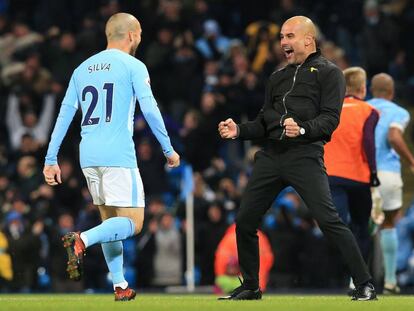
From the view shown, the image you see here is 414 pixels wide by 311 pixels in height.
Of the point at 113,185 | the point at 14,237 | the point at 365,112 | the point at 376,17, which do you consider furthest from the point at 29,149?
the point at 113,185

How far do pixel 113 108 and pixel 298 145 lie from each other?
1.52 m

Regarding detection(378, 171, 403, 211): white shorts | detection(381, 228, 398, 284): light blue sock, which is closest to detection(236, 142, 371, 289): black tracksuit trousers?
detection(378, 171, 403, 211): white shorts

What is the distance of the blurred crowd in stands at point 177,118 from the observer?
19891mm

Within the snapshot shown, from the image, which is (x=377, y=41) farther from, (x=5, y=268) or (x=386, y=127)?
(x=386, y=127)

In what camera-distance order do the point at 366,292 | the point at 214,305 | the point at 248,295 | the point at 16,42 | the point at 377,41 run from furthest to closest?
the point at 16,42, the point at 377,41, the point at 248,295, the point at 366,292, the point at 214,305

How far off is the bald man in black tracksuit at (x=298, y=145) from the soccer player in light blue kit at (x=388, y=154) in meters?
3.17

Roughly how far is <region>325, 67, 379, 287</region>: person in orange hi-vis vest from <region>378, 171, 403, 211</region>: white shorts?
43.2 inches

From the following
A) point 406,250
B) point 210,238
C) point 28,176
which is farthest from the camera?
point 28,176

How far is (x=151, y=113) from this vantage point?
11016mm

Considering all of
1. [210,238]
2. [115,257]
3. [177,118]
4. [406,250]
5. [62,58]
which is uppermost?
[62,58]

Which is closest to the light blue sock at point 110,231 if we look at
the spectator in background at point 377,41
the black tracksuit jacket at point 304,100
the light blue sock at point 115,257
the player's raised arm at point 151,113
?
Answer: the light blue sock at point 115,257

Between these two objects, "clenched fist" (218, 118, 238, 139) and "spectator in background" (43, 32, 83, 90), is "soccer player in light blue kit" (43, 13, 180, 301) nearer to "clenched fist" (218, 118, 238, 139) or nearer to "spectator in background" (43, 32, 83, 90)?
"clenched fist" (218, 118, 238, 139)

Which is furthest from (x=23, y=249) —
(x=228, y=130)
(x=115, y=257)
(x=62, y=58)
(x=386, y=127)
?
(x=228, y=130)

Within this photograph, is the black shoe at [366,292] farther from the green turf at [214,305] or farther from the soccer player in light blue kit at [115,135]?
the soccer player in light blue kit at [115,135]
